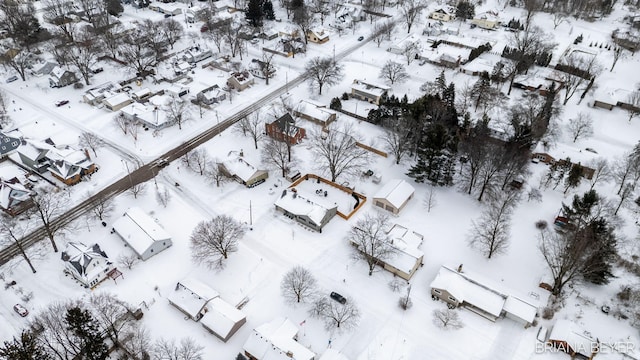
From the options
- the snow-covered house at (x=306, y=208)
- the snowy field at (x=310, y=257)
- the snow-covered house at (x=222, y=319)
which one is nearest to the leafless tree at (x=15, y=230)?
the snowy field at (x=310, y=257)

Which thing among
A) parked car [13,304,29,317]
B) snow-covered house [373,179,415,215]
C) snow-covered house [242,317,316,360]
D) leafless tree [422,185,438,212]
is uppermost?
snow-covered house [373,179,415,215]

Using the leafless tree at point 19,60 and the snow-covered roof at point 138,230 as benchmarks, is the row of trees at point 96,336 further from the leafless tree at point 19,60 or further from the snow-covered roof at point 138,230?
the leafless tree at point 19,60

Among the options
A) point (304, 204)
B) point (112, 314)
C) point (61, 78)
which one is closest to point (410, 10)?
point (304, 204)

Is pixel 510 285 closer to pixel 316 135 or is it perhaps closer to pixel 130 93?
pixel 316 135

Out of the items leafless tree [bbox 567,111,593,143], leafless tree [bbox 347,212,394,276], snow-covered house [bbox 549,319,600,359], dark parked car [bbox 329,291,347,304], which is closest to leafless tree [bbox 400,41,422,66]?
leafless tree [bbox 567,111,593,143]

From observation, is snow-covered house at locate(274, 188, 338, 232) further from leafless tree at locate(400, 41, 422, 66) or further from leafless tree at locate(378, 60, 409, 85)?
leafless tree at locate(400, 41, 422, 66)

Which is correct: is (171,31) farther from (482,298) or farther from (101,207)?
(482,298)
